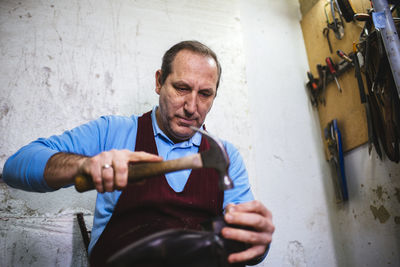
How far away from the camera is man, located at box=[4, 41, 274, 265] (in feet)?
2.73

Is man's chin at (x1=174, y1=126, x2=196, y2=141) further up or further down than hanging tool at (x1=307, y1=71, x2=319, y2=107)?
further down

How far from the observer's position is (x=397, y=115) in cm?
150

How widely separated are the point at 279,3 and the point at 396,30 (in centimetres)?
146

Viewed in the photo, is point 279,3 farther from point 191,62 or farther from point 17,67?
point 17,67

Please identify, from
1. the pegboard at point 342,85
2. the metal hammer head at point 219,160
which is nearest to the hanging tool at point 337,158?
the pegboard at point 342,85

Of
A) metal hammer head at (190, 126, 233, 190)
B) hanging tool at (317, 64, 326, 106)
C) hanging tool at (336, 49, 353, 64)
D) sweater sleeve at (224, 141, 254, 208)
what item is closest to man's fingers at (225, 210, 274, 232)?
metal hammer head at (190, 126, 233, 190)

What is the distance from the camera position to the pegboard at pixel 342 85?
6.45ft

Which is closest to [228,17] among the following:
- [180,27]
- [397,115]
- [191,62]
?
[180,27]

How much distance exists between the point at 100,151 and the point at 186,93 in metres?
0.51

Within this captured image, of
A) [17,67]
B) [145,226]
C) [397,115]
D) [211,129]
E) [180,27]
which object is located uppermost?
[180,27]

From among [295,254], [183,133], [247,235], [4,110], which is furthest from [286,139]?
[4,110]

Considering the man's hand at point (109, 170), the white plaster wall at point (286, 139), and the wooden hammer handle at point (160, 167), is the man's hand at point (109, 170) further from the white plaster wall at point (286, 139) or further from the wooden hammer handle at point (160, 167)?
the white plaster wall at point (286, 139)

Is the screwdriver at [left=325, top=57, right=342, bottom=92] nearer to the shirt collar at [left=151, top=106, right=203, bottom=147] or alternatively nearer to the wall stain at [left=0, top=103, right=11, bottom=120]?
the shirt collar at [left=151, top=106, right=203, bottom=147]

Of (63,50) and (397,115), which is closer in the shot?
(397,115)
